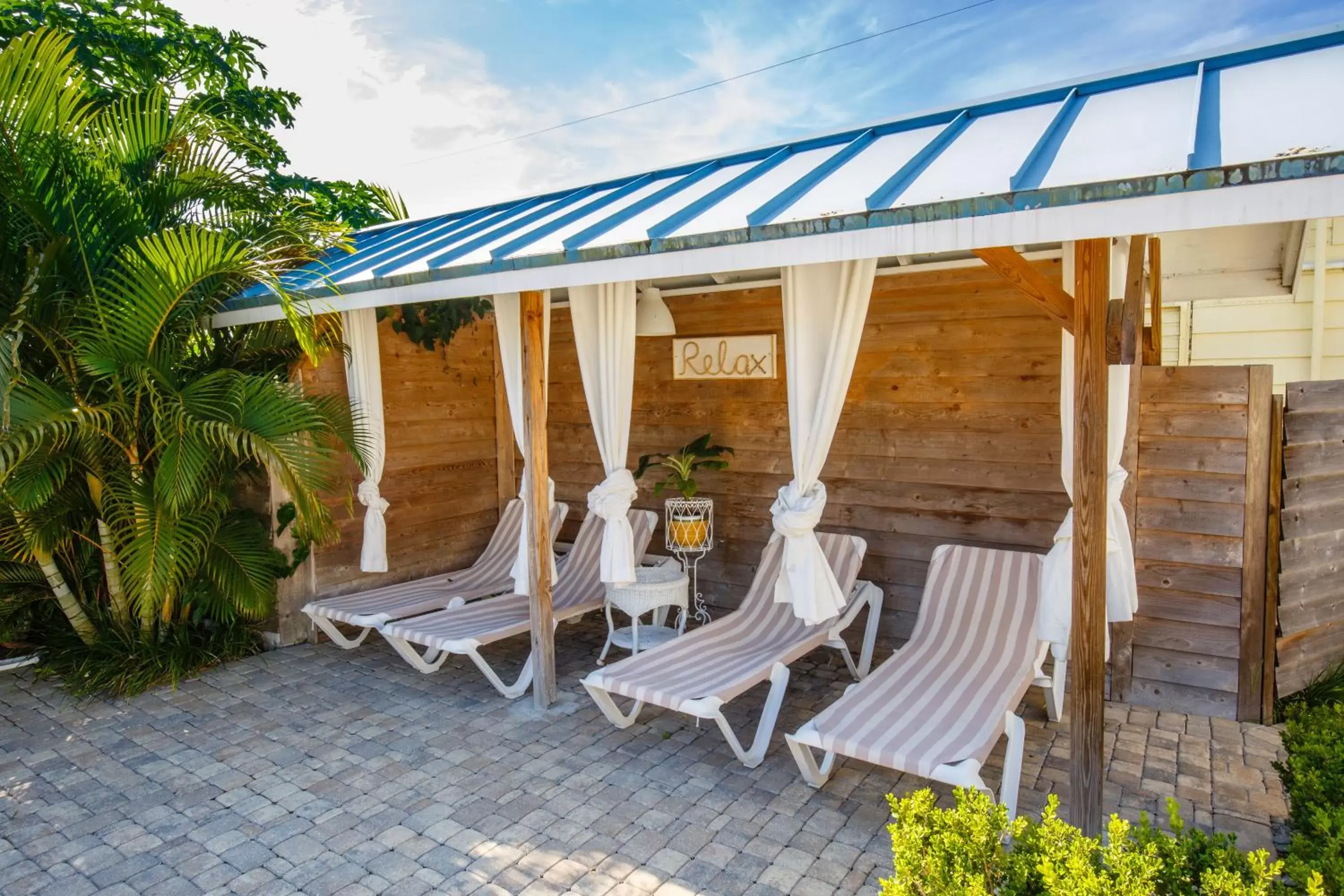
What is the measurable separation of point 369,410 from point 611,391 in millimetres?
2034

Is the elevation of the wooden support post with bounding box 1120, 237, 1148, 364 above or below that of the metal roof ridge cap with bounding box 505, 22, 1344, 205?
below

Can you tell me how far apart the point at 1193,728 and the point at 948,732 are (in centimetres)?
177

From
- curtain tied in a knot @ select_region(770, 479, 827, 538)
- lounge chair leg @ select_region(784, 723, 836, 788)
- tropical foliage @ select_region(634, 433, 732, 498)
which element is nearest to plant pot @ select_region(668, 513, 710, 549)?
tropical foliage @ select_region(634, 433, 732, 498)

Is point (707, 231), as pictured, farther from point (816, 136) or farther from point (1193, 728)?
point (1193, 728)

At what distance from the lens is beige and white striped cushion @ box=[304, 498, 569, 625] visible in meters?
5.61

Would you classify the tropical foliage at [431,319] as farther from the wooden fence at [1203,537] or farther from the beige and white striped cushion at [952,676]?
the wooden fence at [1203,537]

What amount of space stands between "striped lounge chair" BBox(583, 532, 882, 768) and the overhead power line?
10.5m

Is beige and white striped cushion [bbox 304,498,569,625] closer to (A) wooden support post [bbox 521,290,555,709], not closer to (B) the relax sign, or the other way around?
(A) wooden support post [bbox 521,290,555,709]

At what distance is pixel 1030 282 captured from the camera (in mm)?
2893

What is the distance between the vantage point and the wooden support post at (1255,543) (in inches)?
169

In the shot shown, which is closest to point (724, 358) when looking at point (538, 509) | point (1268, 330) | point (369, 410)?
point (538, 509)

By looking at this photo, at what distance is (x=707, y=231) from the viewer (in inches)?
124

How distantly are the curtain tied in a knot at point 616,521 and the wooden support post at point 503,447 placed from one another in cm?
254

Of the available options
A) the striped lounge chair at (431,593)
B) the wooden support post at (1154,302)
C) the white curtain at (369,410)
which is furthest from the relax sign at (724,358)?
the wooden support post at (1154,302)
